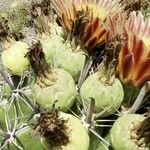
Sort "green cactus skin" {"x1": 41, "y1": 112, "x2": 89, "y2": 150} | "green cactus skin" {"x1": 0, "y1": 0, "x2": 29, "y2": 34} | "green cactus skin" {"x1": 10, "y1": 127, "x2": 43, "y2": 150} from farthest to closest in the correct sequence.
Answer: "green cactus skin" {"x1": 0, "y1": 0, "x2": 29, "y2": 34} → "green cactus skin" {"x1": 10, "y1": 127, "x2": 43, "y2": 150} → "green cactus skin" {"x1": 41, "y1": 112, "x2": 89, "y2": 150}

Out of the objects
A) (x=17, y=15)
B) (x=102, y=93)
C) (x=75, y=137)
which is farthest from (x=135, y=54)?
(x=17, y=15)

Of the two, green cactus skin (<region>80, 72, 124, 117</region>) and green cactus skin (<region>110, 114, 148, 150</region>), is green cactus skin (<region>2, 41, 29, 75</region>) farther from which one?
green cactus skin (<region>110, 114, 148, 150</region>)

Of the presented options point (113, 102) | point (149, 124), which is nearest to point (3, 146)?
point (113, 102)

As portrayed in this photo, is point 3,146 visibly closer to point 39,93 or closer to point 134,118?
point 39,93

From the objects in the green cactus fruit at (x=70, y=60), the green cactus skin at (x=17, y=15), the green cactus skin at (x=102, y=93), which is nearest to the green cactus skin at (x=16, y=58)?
the green cactus fruit at (x=70, y=60)

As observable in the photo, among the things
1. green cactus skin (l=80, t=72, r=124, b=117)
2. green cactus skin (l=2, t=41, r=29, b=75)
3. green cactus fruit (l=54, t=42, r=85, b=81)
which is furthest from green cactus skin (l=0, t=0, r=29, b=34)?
green cactus skin (l=80, t=72, r=124, b=117)

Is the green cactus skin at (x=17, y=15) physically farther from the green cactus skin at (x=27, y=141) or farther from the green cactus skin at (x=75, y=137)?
the green cactus skin at (x=75, y=137)

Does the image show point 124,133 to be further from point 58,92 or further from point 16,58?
point 16,58
